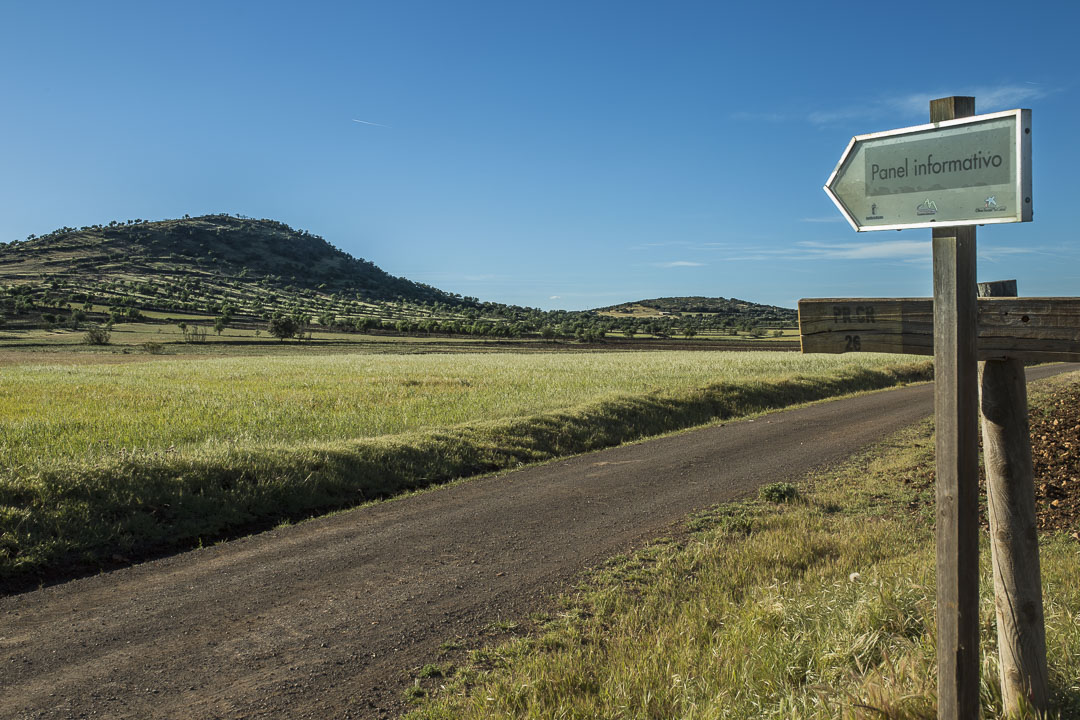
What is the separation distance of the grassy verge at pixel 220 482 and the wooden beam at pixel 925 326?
8.85 metres

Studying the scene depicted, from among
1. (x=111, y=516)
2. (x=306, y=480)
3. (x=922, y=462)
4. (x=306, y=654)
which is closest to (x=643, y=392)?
(x=922, y=462)

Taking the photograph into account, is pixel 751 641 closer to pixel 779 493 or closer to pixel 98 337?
pixel 779 493

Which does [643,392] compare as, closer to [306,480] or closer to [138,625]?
[306,480]

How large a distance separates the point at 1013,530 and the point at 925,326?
1.28 metres

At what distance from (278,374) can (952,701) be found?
3396 centimetres

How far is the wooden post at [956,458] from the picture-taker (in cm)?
327

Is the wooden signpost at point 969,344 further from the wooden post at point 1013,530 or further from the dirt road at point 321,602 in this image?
the dirt road at point 321,602

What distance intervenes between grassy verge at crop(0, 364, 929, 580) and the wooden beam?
29.0ft

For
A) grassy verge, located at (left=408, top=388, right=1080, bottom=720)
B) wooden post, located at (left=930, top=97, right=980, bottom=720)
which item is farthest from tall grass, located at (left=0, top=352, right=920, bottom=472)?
wooden post, located at (left=930, top=97, right=980, bottom=720)

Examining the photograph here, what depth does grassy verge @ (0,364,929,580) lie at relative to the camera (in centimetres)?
884

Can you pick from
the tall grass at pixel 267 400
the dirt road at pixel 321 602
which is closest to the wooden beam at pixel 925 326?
the dirt road at pixel 321 602

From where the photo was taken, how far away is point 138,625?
6.36 meters

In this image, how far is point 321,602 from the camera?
22.3 ft

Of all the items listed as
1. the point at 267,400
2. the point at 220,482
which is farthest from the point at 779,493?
the point at 267,400
